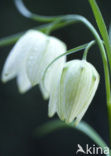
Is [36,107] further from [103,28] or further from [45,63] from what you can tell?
[103,28]

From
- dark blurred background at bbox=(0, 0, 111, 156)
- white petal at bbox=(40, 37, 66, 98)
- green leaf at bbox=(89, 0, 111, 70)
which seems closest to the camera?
green leaf at bbox=(89, 0, 111, 70)

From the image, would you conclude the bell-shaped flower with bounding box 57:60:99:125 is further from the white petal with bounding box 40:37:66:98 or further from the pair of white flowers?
the white petal with bounding box 40:37:66:98

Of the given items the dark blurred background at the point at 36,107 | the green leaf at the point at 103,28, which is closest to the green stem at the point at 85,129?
the green leaf at the point at 103,28

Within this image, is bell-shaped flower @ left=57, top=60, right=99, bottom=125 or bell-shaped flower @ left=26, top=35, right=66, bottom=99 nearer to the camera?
bell-shaped flower @ left=57, top=60, right=99, bottom=125

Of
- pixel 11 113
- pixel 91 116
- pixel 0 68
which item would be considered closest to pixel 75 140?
pixel 91 116

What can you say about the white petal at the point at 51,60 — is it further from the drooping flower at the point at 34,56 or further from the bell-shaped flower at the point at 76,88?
the bell-shaped flower at the point at 76,88

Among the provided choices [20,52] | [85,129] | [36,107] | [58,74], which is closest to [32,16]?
[20,52]

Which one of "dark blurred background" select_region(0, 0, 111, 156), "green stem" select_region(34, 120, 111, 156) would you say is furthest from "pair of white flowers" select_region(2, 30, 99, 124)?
"dark blurred background" select_region(0, 0, 111, 156)

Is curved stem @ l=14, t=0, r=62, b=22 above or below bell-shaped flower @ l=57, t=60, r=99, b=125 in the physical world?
above
